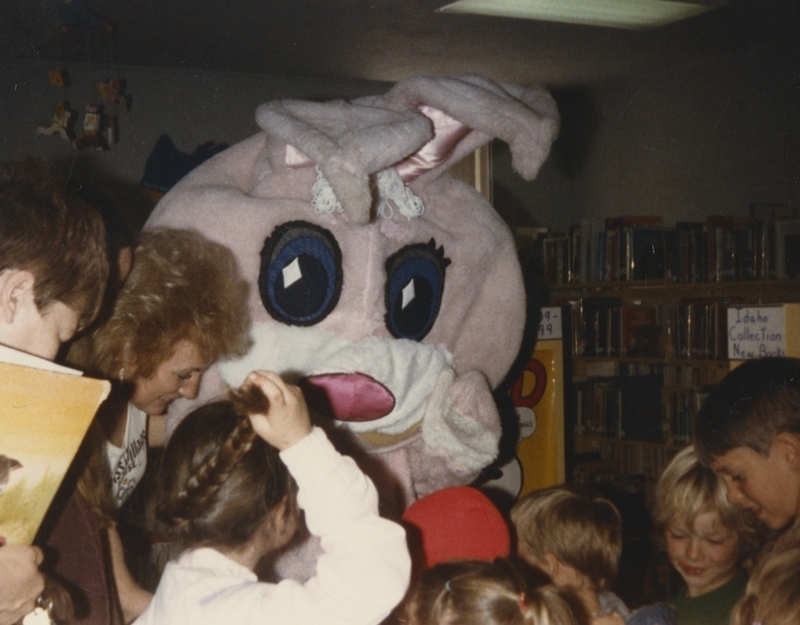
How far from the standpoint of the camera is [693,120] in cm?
359

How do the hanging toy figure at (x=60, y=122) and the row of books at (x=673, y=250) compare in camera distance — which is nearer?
the hanging toy figure at (x=60, y=122)

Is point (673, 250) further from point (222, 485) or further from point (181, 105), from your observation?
point (222, 485)

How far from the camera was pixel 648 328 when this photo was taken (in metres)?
3.49

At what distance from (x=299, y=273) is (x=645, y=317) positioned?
2.76 m

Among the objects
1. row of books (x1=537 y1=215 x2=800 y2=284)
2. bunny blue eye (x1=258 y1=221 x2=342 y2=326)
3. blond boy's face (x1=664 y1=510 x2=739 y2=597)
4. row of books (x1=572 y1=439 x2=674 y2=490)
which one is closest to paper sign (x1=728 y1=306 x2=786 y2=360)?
blond boy's face (x1=664 y1=510 x2=739 y2=597)

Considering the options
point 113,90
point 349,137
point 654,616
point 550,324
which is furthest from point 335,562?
point 113,90

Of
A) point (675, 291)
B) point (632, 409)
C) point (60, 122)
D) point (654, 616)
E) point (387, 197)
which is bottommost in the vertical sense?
point (632, 409)

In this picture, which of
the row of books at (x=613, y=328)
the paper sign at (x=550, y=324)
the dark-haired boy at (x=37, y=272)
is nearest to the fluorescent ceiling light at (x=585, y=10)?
the paper sign at (x=550, y=324)

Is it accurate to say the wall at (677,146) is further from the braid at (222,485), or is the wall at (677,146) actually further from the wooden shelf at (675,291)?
the braid at (222,485)

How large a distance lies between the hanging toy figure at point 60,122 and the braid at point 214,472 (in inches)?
45.1

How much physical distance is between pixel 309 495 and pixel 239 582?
13 centimetres

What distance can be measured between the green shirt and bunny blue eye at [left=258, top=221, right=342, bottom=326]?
819mm

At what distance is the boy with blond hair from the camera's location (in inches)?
51.7

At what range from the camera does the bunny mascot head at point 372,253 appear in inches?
37.7
